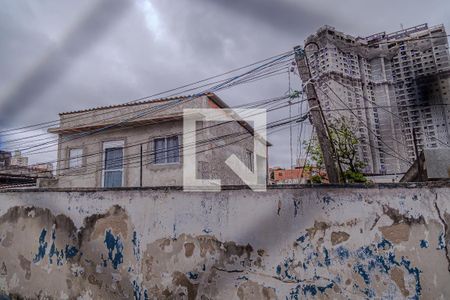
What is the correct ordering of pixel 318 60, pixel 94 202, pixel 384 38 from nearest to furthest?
1. pixel 94 202
2. pixel 318 60
3. pixel 384 38

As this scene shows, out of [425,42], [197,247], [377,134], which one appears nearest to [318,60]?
[425,42]

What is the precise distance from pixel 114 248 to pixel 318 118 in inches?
150

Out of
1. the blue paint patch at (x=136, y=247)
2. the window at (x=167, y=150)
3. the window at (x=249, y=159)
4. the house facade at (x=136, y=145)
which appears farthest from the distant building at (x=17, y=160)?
the blue paint patch at (x=136, y=247)

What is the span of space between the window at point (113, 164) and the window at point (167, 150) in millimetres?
1416

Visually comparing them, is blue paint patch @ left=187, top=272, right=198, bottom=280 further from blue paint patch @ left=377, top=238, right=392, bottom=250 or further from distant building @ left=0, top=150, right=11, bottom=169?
distant building @ left=0, top=150, right=11, bottom=169

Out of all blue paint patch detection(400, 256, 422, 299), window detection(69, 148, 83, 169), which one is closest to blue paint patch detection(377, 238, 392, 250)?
blue paint patch detection(400, 256, 422, 299)

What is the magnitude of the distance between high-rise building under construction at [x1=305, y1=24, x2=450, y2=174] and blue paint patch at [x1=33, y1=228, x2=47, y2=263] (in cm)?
587

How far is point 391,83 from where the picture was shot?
7328 mm

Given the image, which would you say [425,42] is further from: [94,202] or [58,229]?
[58,229]

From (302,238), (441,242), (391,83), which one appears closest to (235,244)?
(302,238)

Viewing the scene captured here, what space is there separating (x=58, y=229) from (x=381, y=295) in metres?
4.59

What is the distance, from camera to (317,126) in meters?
4.99

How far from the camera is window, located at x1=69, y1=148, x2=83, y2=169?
10961mm

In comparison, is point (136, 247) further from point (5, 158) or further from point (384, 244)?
point (5, 158)
